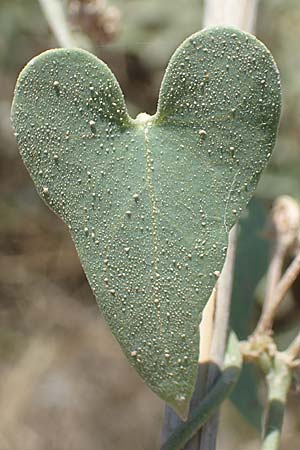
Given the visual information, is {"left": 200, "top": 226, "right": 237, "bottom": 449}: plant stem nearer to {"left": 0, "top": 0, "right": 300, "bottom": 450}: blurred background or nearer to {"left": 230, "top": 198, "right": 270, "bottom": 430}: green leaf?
{"left": 230, "top": 198, "right": 270, "bottom": 430}: green leaf

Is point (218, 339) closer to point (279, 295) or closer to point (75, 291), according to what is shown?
point (279, 295)

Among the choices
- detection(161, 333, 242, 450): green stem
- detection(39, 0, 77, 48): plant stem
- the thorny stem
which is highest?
detection(39, 0, 77, 48): plant stem

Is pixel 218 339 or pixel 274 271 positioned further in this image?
pixel 274 271

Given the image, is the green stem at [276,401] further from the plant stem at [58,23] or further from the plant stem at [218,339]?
the plant stem at [58,23]

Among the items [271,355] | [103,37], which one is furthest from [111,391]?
[271,355]

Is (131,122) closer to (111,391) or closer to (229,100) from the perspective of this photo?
(229,100)

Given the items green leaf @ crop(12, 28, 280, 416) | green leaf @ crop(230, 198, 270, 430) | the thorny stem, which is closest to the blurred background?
green leaf @ crop(230, 198, 270, 430)

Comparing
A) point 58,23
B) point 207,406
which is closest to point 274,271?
point 207,406
